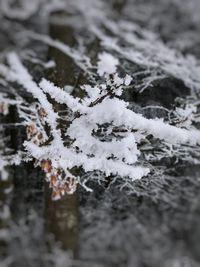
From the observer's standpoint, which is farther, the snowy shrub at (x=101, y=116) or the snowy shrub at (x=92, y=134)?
the snowy shrub at (x=101, y=116)

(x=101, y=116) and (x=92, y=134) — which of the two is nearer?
(x=101, y=116)

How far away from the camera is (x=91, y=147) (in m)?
4.38

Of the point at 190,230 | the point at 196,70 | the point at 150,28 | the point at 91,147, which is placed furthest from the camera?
the point at 190,230

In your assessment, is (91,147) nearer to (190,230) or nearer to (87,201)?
(87,201)

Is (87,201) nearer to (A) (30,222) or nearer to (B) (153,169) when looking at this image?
(B) (153,169)

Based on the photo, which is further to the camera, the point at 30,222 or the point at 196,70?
the point at 30,222

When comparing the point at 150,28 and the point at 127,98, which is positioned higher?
the point at 150,28

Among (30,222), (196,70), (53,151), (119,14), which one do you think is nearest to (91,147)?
(53,151)

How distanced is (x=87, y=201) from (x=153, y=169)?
109cm

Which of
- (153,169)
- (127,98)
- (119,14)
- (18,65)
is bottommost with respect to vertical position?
(153,169)

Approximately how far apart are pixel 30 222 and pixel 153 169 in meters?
3.75

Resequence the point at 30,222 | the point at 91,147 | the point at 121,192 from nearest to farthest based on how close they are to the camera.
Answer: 1. the point at 91,147
2. the point at 121,192
3. the point at 30,222

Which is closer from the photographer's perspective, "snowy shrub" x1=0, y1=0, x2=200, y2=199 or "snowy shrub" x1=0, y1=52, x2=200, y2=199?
"snowy shrub" x1=0, y1=52, x2=200, y2=199

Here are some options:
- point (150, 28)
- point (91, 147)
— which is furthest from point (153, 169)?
point (150, 28)
